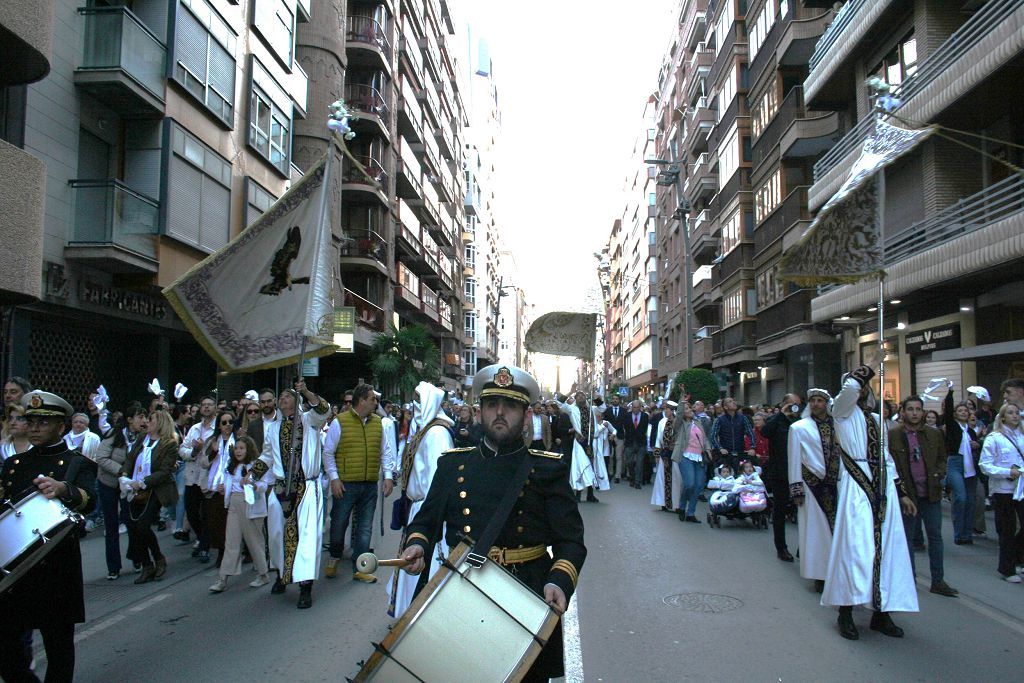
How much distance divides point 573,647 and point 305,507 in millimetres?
3052

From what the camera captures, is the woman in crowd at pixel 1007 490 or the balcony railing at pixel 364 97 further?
the balcony railing at pixel 364 97

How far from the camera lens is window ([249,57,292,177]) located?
22000mm

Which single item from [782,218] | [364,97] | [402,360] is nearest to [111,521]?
[782,218]

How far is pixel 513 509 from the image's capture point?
12.8ft

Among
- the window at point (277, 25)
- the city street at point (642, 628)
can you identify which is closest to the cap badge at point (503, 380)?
the city street at point (642, 628)

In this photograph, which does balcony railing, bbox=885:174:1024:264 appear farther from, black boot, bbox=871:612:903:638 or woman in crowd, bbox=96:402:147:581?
woman in crowd, bbox=96:402:147:581

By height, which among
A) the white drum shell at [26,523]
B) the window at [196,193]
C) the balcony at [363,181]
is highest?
the balcony at [363,181]

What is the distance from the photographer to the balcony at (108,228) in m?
15.2

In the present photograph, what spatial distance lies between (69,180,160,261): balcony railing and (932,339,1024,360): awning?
1534 cm

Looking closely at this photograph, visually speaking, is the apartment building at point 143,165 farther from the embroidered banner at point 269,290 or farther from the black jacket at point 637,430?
the black jacket at point 637,430

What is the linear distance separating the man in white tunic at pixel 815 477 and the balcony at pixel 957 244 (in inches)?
357

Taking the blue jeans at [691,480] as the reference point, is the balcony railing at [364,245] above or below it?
above

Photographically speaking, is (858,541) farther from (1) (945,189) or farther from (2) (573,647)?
(1) (945,189)

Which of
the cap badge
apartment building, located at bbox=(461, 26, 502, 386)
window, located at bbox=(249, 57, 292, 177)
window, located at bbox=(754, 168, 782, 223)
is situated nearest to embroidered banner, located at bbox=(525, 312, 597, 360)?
window, located at bbox=(249, 57, 292, 177)
